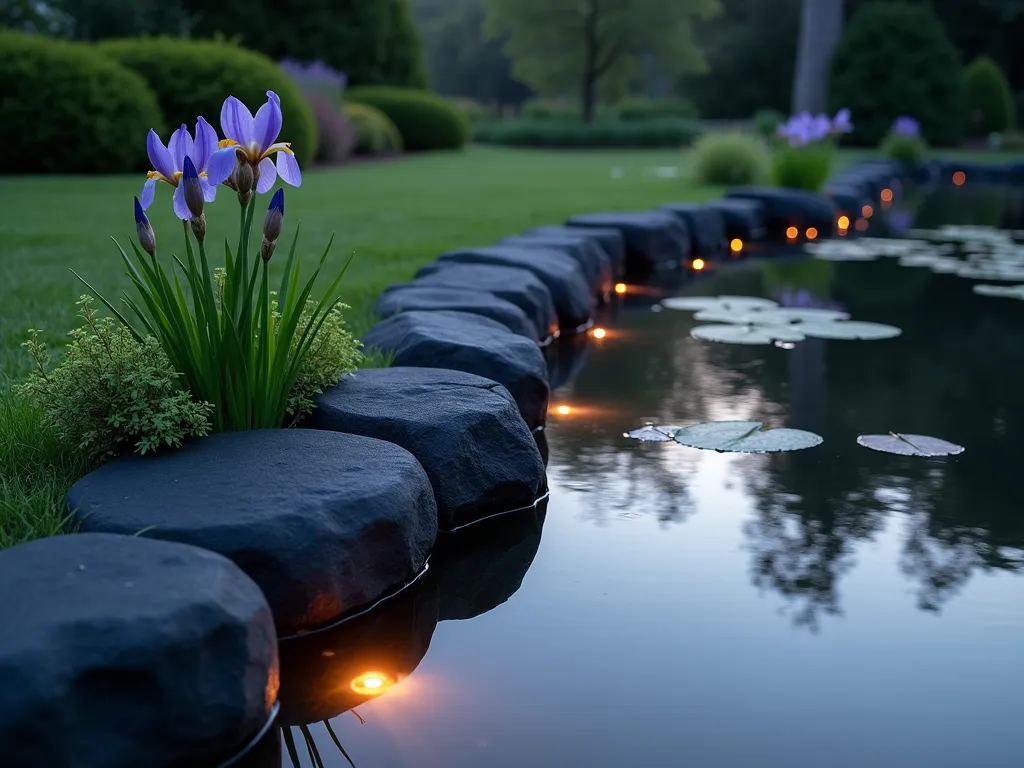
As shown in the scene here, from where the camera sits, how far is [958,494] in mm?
2762

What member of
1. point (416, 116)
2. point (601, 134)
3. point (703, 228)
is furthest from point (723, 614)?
point (601, 134)

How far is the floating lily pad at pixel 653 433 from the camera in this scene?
3191mm

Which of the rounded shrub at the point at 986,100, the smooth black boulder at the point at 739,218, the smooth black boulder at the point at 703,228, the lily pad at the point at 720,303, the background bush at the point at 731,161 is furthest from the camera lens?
the rounded shrub at the point at 986,100

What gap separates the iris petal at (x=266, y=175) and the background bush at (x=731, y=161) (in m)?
9.26

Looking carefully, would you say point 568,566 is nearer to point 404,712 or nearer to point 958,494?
point 404,712

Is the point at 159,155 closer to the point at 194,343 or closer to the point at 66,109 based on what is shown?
the point at 194,343

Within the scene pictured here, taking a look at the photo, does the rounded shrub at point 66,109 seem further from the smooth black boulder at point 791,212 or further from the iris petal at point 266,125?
the iris petal at point 266,125

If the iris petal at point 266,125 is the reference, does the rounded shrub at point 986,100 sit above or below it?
below

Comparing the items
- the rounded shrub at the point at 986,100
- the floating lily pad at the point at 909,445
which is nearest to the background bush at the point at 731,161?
the floating lily pad at the point at 909,445

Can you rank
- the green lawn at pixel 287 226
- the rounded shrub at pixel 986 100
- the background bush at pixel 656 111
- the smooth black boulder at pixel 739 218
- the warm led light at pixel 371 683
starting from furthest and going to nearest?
the background bush at pixel 656 111, the rounded shrub at pixel 986 100, the smooth black boulder at pixel 739 218, the green lawn at pixel 287 226, the warm led light at pixel 371 683

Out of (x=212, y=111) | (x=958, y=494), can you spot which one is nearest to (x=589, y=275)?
(x=958, y=494)

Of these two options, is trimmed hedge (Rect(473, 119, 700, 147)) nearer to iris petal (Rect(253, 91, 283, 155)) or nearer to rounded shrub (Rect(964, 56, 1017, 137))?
rounded shrub (Rect(964, 56, 1017, 137))

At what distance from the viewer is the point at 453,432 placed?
2506 mm

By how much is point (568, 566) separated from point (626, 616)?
27 centimetres
